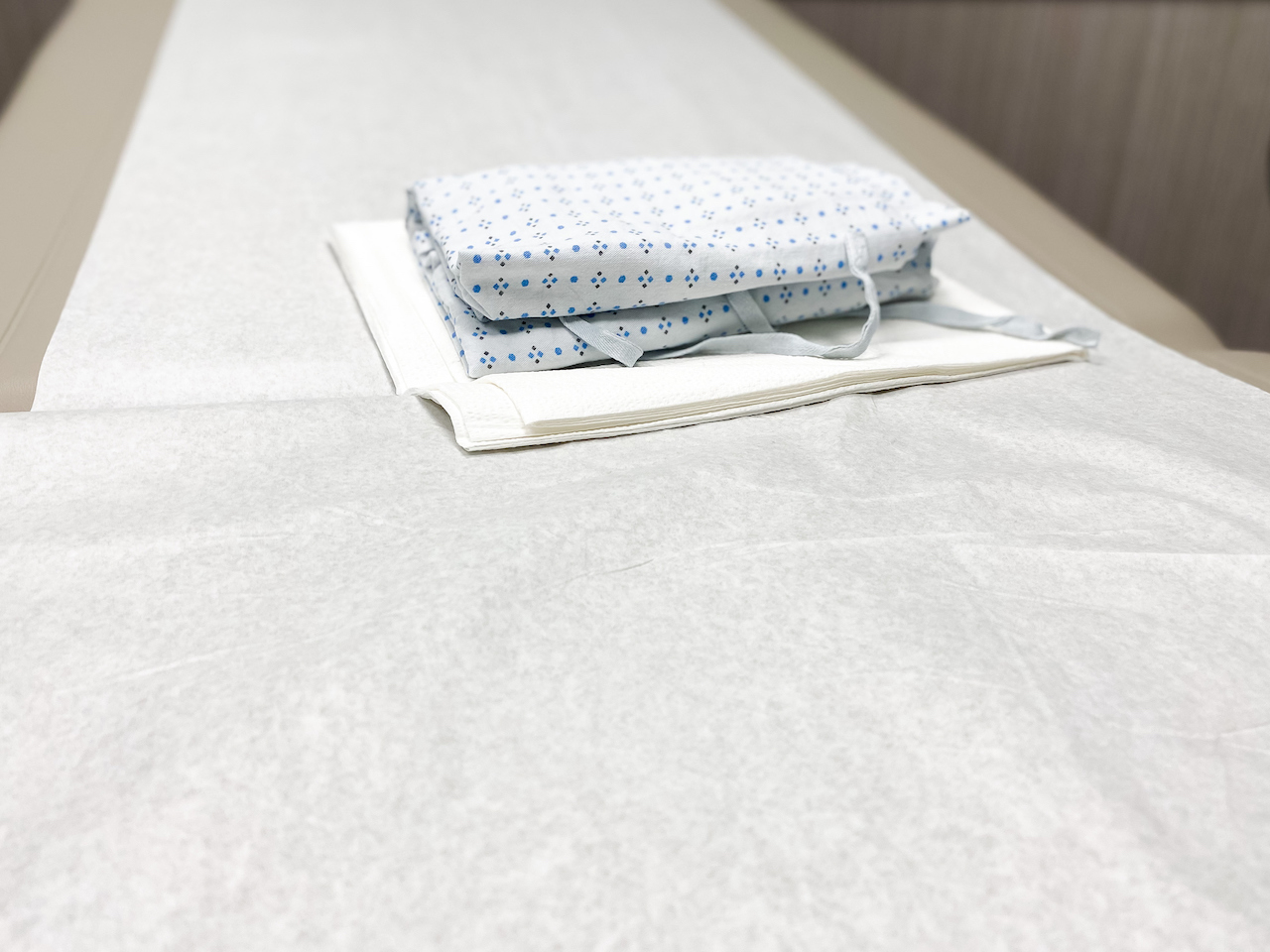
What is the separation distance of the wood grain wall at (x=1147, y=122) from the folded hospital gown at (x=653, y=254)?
104cm

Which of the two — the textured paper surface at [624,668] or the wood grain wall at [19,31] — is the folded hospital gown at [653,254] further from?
the wood grain wall at [19,31]

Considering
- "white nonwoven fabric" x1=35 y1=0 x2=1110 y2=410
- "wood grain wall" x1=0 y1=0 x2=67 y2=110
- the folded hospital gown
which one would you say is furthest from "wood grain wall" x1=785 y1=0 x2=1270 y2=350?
"wood grain wall" x1=0 y1=0 x2=67 y2=110

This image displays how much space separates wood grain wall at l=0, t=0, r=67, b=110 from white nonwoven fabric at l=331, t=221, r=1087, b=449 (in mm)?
2146

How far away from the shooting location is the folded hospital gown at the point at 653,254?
0.70 m

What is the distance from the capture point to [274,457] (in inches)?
23.6

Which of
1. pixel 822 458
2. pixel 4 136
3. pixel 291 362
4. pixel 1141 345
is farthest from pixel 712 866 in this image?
pixel 4 136

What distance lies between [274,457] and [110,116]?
86cm

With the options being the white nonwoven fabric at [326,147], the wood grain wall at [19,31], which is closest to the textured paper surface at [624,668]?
the white nonwoven fabric at [326,147]

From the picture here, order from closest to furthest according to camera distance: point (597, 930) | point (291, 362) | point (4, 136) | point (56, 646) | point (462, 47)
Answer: point (597, 930), point (56, 646), point (291, 362), point (4, 136), point (462, 47)

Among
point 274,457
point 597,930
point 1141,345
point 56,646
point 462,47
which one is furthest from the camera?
point 462,47

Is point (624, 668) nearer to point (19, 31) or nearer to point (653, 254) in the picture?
point (653, 254)

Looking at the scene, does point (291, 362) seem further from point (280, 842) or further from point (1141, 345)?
point (1141, 345)

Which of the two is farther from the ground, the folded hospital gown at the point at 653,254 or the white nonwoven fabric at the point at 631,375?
the folded hospital gown at the point at 653,254

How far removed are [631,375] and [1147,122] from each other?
4.87 ft
